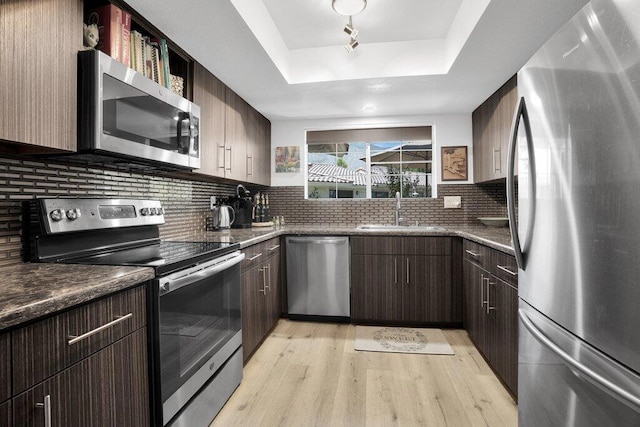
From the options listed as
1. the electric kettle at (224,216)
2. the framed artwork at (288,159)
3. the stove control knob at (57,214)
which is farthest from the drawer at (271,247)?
the stove control knob at (57,214)

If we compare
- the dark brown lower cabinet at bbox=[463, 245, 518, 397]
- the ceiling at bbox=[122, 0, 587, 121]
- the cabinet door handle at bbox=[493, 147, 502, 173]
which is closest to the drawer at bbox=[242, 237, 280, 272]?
the ceiling at bbox=[122, 0, 587, 121]

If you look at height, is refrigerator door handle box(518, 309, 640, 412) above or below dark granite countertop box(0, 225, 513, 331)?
below

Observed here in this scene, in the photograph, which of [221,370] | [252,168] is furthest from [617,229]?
[252,168]

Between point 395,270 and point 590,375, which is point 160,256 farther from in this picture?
point 395,270

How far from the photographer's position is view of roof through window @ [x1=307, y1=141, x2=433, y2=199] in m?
3.74

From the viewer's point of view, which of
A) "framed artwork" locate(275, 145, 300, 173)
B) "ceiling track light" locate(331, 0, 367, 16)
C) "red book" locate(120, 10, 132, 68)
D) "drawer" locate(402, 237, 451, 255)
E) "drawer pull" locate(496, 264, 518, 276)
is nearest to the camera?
"red book" locate(120, 10, 132, 68)

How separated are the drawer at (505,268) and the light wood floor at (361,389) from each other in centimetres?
68

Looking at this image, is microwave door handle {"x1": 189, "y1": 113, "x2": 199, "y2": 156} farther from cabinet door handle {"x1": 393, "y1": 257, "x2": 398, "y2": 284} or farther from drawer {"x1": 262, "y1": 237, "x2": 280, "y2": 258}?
cabinet door handle {"x1": 393, "y1": 257, "x2": 398, "y2": 284}

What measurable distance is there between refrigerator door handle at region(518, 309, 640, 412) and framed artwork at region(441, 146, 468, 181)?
2.58 m

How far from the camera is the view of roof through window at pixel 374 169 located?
3740 millimetres

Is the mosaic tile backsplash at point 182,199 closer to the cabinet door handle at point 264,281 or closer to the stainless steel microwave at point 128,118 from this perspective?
the stainless steel microwave at point 128,118

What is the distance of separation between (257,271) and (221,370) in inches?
31.1

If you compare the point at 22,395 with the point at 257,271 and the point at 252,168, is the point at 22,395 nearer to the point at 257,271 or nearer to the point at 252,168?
the point at 257,271

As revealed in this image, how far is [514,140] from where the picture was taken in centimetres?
131
